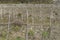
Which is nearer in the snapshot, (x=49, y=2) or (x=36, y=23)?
(x=36, y=23)

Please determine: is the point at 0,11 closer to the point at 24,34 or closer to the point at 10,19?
the point at 10,19

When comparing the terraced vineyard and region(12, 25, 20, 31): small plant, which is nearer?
the terraced vineyard

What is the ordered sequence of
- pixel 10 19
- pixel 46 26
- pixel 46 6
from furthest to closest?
1. pixel 46 6
2. pixel 10 19
3. pixel 46 26

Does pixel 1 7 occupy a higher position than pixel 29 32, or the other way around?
pixel 1 7

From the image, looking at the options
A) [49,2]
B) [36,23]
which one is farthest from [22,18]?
[49,2]

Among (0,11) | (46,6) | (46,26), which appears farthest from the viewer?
(46,6)

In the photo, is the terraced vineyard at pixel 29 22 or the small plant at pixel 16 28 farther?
the small plant at pixel 16 28

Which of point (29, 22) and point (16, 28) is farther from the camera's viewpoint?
point (29, 22)

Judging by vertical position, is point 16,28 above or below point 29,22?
below
